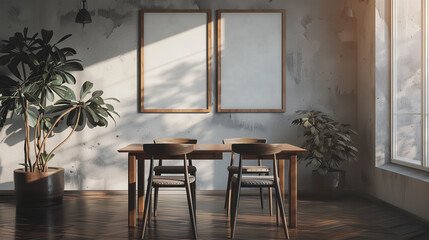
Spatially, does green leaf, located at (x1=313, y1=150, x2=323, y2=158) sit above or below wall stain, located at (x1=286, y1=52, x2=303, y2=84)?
below

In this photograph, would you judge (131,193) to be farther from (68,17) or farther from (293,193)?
(68,17)

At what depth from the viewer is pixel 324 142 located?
5.49m

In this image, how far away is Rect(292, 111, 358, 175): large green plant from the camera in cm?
537

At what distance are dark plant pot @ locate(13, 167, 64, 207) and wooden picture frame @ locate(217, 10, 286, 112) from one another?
250 centimetres

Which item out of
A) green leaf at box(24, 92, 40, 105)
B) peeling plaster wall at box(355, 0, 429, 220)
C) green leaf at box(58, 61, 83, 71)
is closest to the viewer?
peeling plaster wall at box(355, 0, 429, 220)

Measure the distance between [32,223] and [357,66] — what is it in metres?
4.73

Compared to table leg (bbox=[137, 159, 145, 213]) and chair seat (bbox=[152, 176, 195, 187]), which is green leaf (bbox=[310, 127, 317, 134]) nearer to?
chair seat (bbox=[152, 176, 195, 187])

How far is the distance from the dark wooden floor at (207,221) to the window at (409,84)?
2.51 ft

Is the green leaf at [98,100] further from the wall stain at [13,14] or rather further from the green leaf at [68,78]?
the wall stain at [13,14]

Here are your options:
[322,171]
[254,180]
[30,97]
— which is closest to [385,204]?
[322,171]

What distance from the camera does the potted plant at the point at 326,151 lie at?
17.7 ft

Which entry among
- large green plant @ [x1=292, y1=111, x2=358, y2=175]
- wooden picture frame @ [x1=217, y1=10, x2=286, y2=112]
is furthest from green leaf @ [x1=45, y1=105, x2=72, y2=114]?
large green plant @ [x1=292, y1=111, x2=358, y2=175]

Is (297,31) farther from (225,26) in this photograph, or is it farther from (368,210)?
(368,210)

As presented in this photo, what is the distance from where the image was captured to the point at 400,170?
486 centimetres
